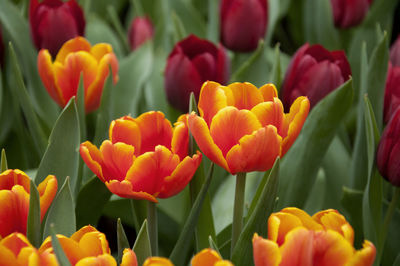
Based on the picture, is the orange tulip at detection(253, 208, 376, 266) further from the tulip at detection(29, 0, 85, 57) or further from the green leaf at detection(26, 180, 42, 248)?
the tulip at detection(29, 0, 85, 57)

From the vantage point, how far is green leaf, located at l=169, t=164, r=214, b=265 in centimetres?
58

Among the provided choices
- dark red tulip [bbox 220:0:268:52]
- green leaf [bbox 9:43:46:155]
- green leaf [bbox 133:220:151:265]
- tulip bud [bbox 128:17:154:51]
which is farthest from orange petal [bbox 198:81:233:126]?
tulip bud [bbox 128:17:154:51]

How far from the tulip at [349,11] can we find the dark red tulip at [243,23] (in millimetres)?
232

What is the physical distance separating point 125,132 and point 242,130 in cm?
11

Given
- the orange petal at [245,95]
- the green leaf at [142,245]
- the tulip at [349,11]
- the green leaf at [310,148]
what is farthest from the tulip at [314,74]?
the tulip at [349,11]

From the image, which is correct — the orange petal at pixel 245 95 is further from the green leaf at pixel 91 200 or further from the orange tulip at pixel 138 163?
the green leaf at pixel 91 200

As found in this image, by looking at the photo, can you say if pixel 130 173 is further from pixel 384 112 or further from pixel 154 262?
pixel 384 112

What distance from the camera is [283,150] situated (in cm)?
56

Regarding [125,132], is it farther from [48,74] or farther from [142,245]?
[48,74]

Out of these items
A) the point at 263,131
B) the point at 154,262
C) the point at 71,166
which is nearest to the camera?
the point at 154,262

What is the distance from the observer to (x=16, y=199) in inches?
20.6

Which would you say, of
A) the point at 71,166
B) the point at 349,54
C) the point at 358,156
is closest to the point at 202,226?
the point at 71,166

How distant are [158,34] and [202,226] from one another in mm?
744

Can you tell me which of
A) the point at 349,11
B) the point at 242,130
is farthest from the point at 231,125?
the point at 349,11
